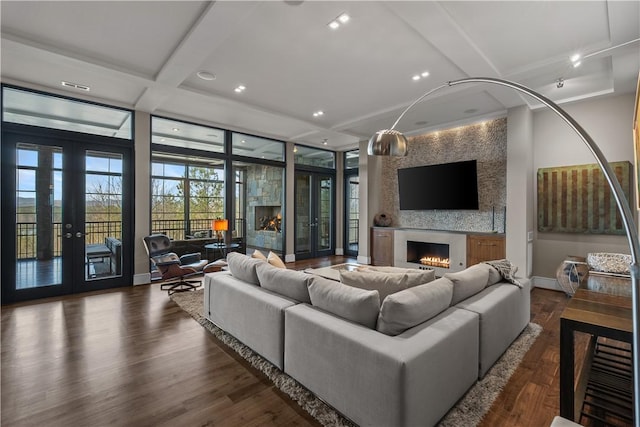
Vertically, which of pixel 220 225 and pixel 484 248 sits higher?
pixel 220 225

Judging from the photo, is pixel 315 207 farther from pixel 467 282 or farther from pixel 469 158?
pixel 467 282

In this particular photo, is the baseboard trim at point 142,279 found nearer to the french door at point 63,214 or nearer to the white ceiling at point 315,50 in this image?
the french door at point 63,214

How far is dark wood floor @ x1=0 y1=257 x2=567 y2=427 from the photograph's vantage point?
1887 mm

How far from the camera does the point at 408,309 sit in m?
1.80

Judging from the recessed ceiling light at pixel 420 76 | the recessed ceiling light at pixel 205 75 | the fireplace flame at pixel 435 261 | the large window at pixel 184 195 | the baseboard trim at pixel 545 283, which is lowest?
the baseboard trim at pixel 545 283

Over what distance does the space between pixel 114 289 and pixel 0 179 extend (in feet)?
6.82

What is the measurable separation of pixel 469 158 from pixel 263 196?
531cm

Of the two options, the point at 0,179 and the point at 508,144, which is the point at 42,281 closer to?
the point at 0,179

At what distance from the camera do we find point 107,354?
8.68ft

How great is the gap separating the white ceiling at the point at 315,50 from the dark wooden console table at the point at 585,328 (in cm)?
234

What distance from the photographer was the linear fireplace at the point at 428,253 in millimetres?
5703

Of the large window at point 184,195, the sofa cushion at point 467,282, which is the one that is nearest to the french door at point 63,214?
the large window at point 184,195

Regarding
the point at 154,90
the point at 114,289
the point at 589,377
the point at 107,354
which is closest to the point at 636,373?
the point at 589,377

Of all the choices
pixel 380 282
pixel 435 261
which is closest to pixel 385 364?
pixel 380 282
